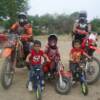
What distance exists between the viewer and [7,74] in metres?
7.54

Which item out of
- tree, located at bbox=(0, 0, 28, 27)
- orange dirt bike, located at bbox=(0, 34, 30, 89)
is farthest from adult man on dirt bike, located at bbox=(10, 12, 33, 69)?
tree, located at bbox=(0, 0, 28, 27)

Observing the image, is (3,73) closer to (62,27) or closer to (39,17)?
(62,27)

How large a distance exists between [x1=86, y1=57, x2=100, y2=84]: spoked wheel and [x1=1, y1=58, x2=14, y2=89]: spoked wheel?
1.66 m

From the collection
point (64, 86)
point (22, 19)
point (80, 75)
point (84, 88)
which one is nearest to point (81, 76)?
point (80, 75)

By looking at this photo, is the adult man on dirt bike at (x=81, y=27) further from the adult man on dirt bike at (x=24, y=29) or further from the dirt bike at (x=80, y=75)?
the adult man on dirt bike at (x=24, y=29)

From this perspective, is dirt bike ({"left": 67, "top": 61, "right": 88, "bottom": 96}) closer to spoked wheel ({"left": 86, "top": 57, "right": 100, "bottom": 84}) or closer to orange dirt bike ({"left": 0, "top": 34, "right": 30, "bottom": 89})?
spoked wheel ({"left": 86, "top": 57, "right": 100, "bottom": 84})

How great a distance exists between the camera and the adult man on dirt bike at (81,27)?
27.3 ft

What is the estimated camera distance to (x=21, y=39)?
322 inches

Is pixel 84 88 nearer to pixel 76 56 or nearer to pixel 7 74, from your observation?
pixel 76 56

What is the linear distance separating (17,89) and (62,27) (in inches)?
863

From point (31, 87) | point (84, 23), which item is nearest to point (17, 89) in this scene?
point (31, 87)

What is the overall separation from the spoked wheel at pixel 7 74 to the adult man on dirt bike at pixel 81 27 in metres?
1.73

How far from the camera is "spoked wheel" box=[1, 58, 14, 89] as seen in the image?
24.2 feet

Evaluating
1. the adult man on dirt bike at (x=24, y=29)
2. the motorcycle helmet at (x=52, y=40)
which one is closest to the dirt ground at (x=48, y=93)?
the motorcycle helmet at (x=52, y=40)
